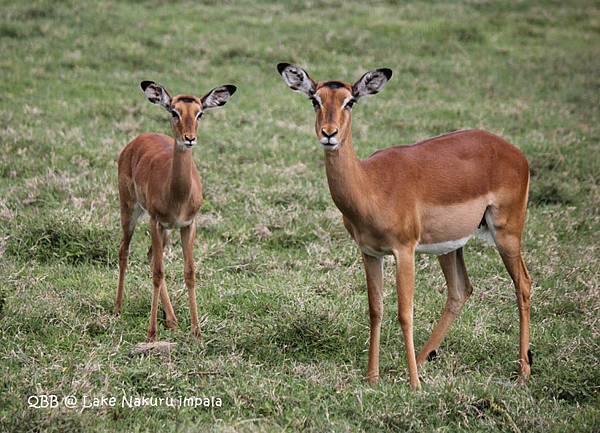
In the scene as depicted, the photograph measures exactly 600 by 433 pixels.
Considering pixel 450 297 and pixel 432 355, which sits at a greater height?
pixel 450 297

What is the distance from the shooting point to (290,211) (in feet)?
27.7

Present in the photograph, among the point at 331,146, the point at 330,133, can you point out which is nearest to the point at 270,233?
the point at 331,146

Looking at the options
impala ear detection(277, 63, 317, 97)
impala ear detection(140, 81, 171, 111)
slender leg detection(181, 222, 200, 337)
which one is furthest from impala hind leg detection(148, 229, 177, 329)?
impala ear detection(277, 63, 317, 97)

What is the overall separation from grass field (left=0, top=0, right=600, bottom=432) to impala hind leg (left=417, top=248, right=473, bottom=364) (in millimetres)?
121

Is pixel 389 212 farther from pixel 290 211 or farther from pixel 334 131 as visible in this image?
pixel 290 211

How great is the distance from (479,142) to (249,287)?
84.6 inches

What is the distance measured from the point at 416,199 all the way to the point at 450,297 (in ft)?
3.24

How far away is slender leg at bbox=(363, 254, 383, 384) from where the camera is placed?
557cm

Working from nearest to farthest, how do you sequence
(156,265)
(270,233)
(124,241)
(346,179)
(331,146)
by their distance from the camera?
1. (331,146)
2. (346,179)
3. (156,265)
4. (124,241)
5. (270,233)

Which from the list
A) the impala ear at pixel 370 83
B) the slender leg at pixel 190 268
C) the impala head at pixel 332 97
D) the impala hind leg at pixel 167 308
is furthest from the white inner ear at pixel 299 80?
the impala hind leg at pixel 167 308

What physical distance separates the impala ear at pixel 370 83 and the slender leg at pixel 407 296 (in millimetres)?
1022

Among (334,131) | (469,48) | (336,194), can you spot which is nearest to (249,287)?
(336,194)

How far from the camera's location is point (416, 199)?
561cm

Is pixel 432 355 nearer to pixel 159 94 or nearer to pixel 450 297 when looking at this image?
pixel 450 297
